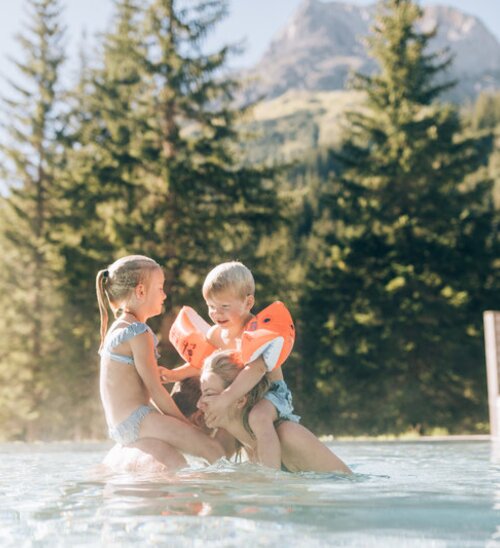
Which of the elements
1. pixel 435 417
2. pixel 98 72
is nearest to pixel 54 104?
pixel 98 72

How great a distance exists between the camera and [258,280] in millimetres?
17156

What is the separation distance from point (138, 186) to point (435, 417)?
9.25 metres

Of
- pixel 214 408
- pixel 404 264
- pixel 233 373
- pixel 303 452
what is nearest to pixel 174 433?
pixel 214 408

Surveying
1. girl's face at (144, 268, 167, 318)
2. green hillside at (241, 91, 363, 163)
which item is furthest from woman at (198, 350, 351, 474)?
green hillside at (241, 91, 363, 163)

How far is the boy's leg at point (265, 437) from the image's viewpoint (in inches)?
147

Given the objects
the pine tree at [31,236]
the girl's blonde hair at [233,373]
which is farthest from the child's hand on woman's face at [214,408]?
the pine tree at [31,236]

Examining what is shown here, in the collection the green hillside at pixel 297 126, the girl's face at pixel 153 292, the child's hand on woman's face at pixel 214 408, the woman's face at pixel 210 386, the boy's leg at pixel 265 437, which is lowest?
the boy's leg at pixel 265 437

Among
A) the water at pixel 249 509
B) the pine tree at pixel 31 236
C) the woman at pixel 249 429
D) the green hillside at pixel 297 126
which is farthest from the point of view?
the green hillside at pixel 297 126

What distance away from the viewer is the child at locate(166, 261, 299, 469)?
3736mm

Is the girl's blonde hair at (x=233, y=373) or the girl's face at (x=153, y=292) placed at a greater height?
the girl's face at (x=153, y=292)

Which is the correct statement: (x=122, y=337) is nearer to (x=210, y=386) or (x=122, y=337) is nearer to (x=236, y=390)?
(x=210, y=386)

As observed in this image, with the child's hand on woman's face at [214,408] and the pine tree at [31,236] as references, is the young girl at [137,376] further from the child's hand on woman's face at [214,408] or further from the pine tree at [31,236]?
the pine tree at [31,236]

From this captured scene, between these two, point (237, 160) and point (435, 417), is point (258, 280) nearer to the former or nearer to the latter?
point (237, 160)

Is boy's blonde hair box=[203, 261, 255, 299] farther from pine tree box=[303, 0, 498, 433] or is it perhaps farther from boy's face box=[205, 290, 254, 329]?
pine tree box=[303, 0, 498, 433]
